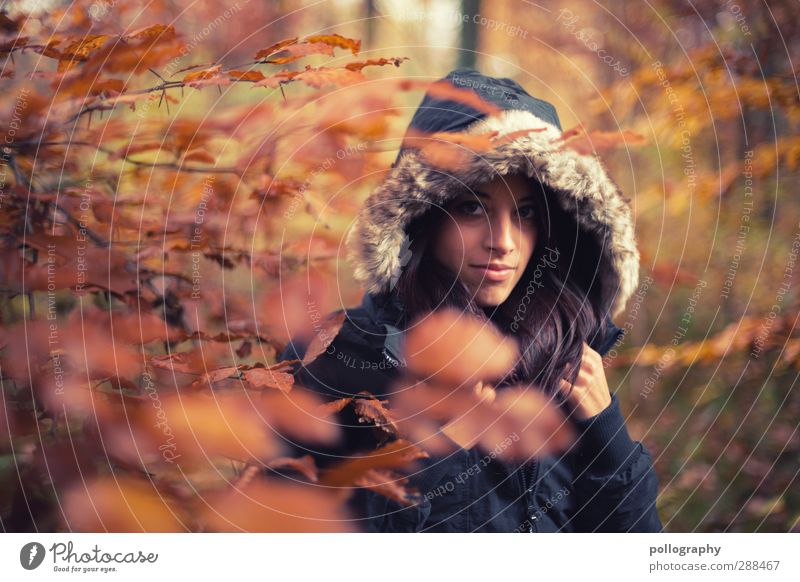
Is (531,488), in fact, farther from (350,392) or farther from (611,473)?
(350,392)

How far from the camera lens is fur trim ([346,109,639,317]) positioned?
1.62 m

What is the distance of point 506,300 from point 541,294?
0.28 feet

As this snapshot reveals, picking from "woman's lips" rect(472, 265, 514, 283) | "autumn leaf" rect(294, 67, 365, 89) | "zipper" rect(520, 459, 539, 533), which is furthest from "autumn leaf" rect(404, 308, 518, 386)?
"autumn leaf" rect(294, 67, 365, 89)

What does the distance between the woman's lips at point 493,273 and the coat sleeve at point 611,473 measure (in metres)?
0.39

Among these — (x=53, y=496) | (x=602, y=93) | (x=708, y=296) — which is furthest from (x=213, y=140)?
(x=708, y=296)

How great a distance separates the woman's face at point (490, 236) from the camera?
169cm

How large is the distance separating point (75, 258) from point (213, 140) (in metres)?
0.41

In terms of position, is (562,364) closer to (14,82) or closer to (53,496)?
(53,496)

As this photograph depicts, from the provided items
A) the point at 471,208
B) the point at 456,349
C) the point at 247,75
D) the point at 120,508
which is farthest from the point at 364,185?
the point at 120,508

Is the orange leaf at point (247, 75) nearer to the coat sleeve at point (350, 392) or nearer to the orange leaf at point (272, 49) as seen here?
the orange leaf at point (272, 49)

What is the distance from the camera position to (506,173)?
1.65 meters

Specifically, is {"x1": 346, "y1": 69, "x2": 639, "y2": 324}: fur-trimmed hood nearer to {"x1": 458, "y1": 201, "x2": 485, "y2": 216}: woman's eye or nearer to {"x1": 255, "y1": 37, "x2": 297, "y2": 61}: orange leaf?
{"x1": 458, "y1": 201, "x2": 485, "y2": 216}: woman's eye
